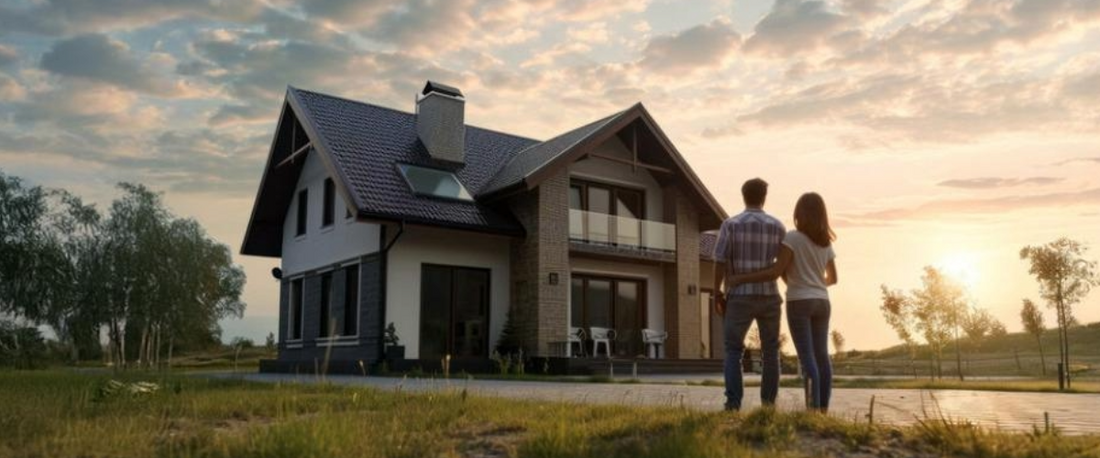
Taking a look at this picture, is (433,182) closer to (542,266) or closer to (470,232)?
(470,232)

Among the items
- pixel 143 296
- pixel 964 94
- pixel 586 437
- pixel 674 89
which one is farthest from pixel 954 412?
pixel 143 296

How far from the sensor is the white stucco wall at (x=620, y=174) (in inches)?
798

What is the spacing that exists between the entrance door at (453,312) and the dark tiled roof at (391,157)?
4.13 ft

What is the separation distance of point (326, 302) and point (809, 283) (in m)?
15.9

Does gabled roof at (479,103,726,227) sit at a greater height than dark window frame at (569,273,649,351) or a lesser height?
greater

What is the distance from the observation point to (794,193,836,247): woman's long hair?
604 centimetres

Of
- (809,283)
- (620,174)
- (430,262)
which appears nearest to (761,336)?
(809,283)

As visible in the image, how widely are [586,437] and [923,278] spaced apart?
19824 mm

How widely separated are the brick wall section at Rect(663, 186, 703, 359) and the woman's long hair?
571 inches

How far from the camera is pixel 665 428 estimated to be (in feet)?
15.5

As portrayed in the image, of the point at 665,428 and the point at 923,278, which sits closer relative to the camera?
the point at 665,428

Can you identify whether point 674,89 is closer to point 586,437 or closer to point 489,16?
point 489,16

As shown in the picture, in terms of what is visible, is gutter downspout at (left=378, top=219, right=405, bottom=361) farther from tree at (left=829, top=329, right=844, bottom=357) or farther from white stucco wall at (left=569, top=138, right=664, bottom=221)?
tree at (left=829, top=329, right=844, bottom=357)

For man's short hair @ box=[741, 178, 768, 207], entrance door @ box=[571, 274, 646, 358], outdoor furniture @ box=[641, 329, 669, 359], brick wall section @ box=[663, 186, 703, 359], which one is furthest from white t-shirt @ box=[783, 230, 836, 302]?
brick wall section @ box=[663, 186, 703, 359]
